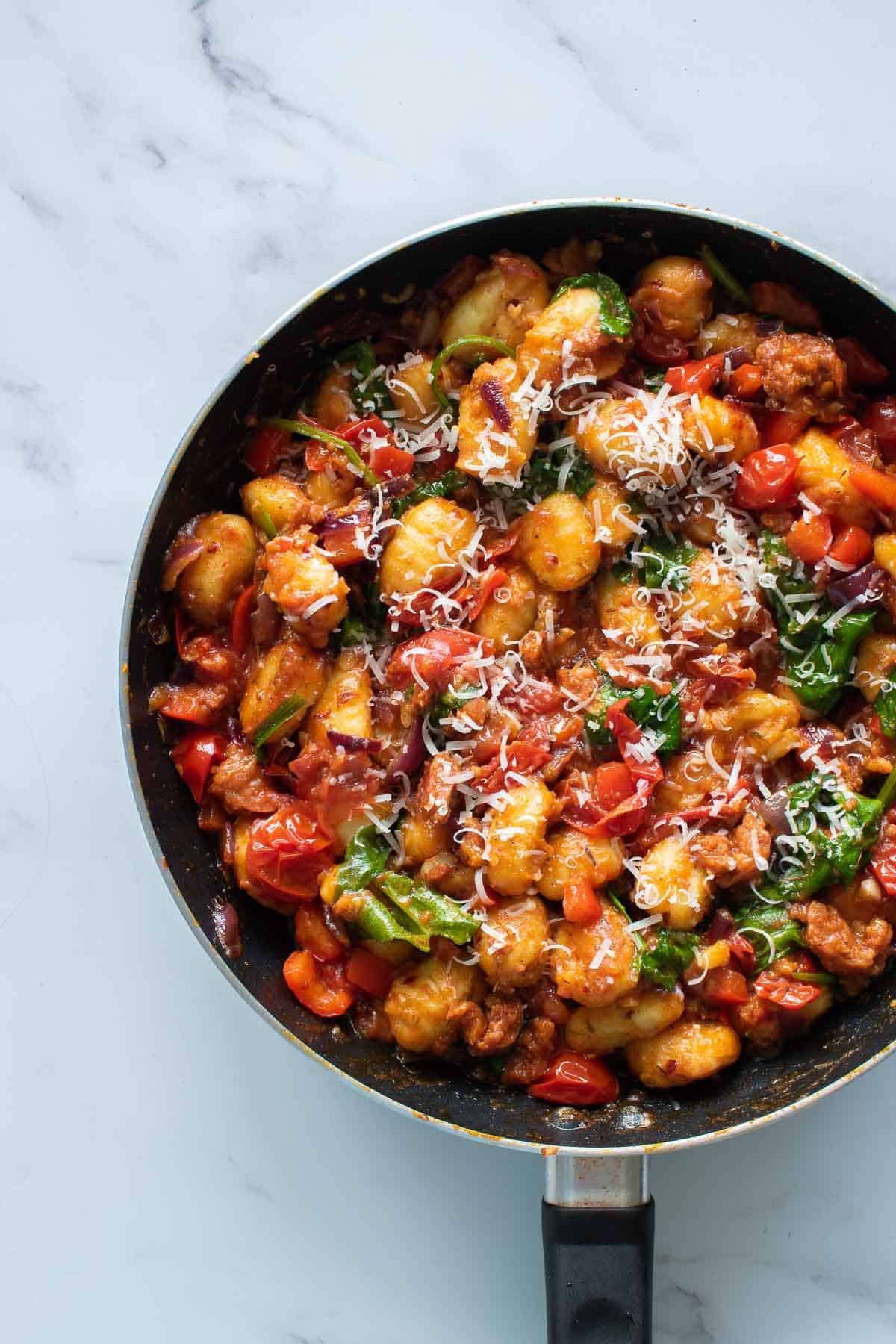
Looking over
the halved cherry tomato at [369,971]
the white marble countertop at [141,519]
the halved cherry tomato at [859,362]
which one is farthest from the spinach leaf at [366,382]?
the halved cherry tomato at [369,971]

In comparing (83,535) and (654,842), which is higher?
(654,842)

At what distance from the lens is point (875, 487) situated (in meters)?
3.14

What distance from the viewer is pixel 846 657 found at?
10.5 feet

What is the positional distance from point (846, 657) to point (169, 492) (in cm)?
184

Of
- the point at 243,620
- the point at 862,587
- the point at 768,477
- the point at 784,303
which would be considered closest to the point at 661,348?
the point at 784,303

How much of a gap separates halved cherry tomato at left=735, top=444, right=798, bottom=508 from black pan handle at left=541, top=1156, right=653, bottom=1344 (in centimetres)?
171

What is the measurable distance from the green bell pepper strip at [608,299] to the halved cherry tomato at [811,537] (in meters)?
0.68

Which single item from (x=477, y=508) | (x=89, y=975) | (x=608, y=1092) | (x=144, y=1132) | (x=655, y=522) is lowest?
(x=144, y=1132)

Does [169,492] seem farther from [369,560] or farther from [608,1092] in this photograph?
[608,1092]

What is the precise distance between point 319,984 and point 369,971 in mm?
163

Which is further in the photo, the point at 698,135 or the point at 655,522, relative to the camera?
the point at 698,135

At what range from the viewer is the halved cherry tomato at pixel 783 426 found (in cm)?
323

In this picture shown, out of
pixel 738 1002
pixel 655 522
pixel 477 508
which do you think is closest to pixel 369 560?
pixel 477 508

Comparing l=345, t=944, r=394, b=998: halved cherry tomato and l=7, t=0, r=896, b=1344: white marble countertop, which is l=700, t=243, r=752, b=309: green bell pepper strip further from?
l=345, t=944, r=394, b=998: halved cherry tomato
